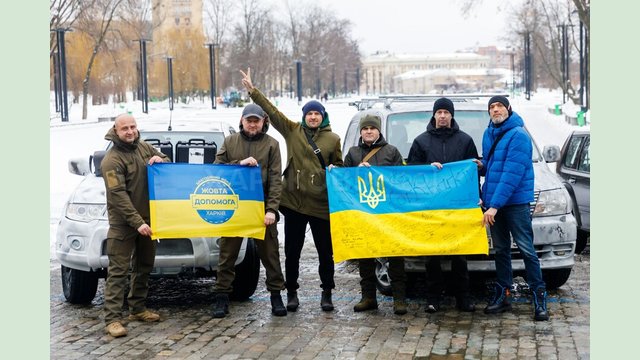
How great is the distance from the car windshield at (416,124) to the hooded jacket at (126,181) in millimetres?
2851

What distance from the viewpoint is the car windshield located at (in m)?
9.91

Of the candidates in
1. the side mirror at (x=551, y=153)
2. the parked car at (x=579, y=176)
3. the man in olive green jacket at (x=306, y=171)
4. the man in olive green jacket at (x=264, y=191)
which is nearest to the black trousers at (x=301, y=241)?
the man in olive green jacket at (x=306, y=171)

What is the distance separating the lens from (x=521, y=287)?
9.55 metres

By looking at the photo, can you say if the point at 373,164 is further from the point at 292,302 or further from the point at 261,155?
the point at 292,302

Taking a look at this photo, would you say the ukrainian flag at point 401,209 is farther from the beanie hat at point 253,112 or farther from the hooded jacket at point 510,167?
the beanie hat at point 253,112

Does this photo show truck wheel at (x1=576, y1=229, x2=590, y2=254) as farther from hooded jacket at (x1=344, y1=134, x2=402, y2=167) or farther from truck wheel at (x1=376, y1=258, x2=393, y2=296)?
hooded jacket at (x1=344, y1=134, x2=402, y2=167)

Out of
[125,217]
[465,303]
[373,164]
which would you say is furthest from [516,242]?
[125,217]

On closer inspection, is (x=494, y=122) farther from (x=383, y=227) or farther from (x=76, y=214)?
(x=76, y=214)

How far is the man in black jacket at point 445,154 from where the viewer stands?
8.28 m

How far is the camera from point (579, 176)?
1248cm

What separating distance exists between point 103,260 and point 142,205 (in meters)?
0.70

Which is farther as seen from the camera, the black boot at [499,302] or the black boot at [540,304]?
the black boot at [499,302]

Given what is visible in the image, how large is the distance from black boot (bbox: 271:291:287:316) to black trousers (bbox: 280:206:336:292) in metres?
0.19

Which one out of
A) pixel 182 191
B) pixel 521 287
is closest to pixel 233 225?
pixel 182 191
